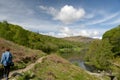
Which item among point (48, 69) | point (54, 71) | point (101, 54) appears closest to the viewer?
point (54, 71)

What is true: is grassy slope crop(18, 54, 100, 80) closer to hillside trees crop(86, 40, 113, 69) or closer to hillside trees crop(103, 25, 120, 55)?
hillside trees crop(86, 40, 113, 69)

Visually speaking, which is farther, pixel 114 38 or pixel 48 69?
pixel 114 38

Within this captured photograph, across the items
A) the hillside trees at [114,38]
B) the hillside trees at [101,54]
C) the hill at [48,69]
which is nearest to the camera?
the hill at [48,69]

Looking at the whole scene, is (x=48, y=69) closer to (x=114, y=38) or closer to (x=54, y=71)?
(x=54, y=71)

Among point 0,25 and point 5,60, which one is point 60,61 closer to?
point 5,60

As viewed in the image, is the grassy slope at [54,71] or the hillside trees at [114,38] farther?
the hillside trees at [114,38]

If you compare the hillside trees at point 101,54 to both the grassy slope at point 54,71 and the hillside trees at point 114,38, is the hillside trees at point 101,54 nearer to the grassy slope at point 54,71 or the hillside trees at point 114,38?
the hillside trees at point 114,38

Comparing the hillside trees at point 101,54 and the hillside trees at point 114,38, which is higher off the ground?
the hillside trees at point 114,38

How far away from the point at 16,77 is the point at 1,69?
5.24 m

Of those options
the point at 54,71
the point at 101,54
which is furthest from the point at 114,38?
the point at 54,71

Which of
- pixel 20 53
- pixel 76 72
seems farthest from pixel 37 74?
pixel 20 53

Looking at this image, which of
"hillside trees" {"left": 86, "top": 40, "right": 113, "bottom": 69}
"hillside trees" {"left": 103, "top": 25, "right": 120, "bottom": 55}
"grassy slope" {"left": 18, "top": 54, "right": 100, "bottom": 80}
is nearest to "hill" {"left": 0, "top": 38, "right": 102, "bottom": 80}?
"grassy slope" {"left": 18, "top": 54, "right": 100, "bottom": 80}

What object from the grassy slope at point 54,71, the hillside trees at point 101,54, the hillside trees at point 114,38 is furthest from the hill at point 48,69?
the hillside trees at point 114,38

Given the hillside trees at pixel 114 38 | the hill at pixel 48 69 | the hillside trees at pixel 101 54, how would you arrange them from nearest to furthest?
the hill at pixel 48 69 < the hillside trees at pixel 101 54 < the hillside trees at pixel 114 38
